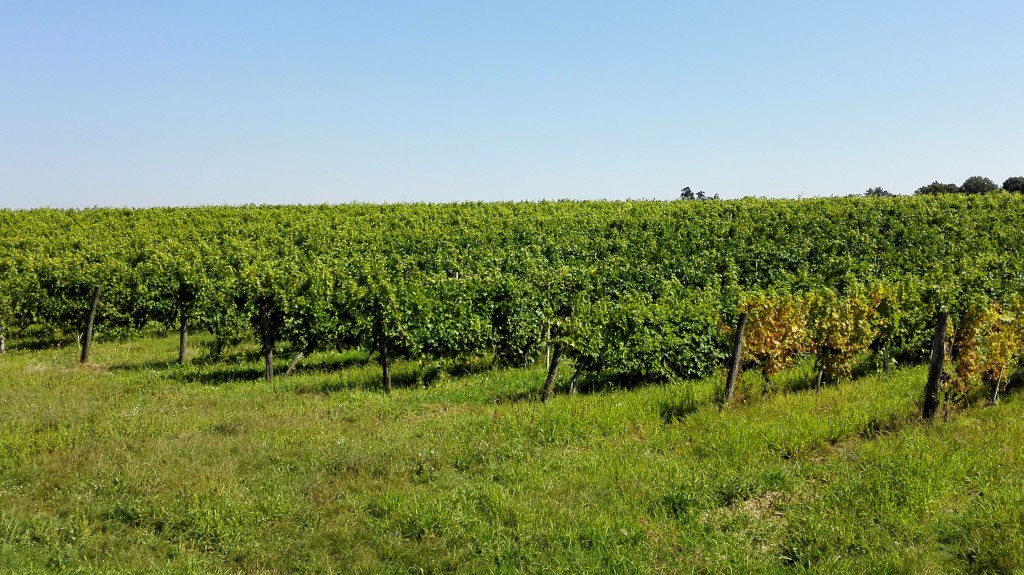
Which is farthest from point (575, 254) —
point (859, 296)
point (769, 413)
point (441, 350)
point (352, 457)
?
point (352, 457)

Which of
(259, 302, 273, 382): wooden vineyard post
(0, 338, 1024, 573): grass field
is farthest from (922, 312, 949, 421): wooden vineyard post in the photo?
(259, 302, 273, 382): wooden vineyard post

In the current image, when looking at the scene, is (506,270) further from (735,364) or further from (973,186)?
(973,186)

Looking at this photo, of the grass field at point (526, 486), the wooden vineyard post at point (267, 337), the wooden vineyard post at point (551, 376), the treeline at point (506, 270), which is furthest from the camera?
the wooden vineyard post at point (267, 337)

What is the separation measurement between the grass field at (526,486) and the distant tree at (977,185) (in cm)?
5747

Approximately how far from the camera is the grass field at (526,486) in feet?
23.5

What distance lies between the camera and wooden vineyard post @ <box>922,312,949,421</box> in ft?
33.0

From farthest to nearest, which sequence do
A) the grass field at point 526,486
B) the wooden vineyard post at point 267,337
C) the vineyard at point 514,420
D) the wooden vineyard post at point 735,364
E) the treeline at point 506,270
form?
the wooden vineyard post at point 267,337
the treeline at point 506,270
the wooden vineyard post at point 735,364
the vineyard at point 514,420
the grass field at point 526,486

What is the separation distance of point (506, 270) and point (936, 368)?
48.2ft

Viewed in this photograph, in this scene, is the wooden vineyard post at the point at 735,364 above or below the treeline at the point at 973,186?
below

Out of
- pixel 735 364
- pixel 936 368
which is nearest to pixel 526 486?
pixel 735 364

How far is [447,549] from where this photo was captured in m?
7.41

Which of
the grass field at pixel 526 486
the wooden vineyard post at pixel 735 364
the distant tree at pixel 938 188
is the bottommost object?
the grass field at pixel 526 486

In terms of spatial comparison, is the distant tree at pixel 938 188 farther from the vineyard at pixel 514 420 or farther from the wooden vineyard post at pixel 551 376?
the wooden vineyard post at pixel 551 376

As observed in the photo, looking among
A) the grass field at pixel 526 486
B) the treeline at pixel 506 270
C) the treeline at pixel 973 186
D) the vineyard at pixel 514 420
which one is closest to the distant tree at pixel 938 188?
the treeline at pixel 973 186
